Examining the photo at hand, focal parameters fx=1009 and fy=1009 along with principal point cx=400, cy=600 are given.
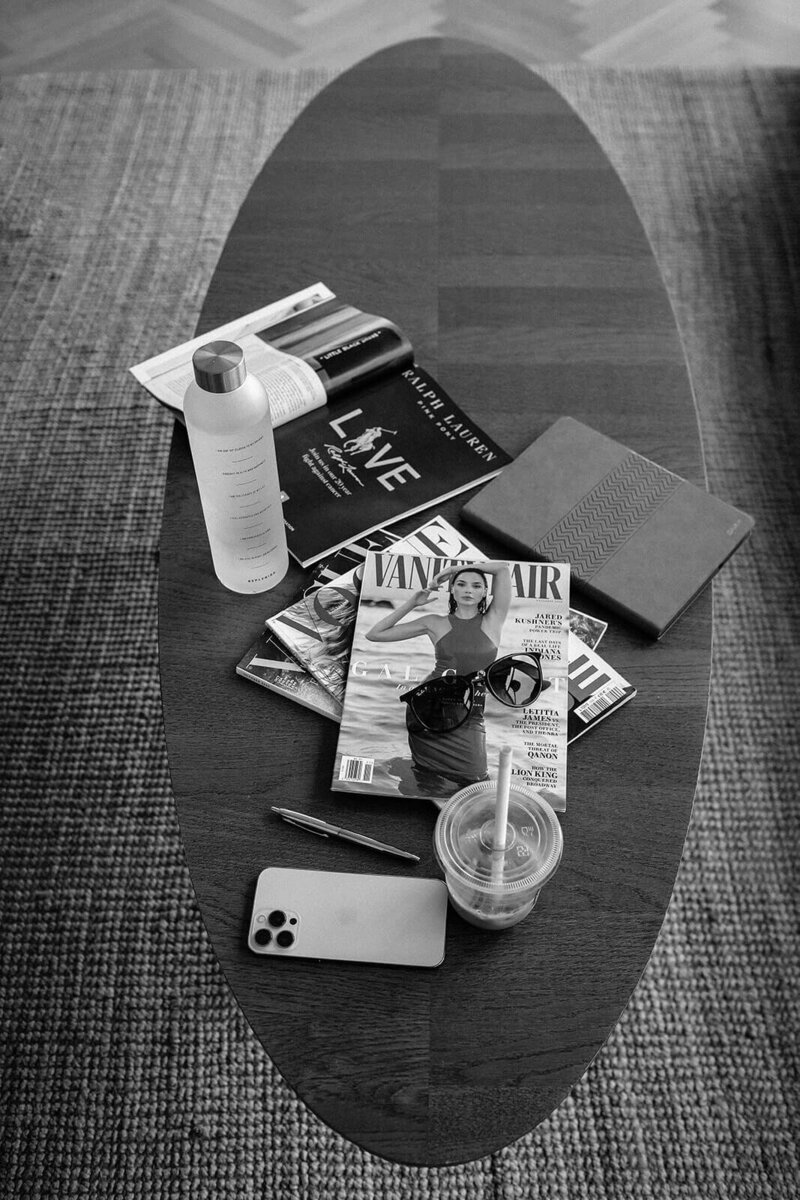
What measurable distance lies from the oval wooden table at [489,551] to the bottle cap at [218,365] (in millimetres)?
223

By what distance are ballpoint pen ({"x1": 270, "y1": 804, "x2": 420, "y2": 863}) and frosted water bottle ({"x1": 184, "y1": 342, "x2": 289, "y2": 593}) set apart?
0.22 meters

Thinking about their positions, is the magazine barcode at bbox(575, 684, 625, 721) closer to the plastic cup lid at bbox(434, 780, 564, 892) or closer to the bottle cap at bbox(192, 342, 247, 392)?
the plastic cup lid at bbox(434, 780, 564, 892)

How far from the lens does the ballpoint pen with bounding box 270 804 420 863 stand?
0.74m

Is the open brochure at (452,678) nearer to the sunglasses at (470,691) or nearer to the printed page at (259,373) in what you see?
the sunglasses at (470,691)

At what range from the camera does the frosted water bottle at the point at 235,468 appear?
28.6 inches

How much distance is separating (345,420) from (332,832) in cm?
45

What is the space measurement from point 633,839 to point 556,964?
112 millimetres

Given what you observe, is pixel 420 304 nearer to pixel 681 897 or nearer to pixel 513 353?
pixel 513 353

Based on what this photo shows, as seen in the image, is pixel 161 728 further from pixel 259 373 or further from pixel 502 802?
pixel 502 802

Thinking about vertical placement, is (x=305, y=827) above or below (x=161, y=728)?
above

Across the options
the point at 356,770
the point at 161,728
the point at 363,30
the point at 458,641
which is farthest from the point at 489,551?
the point at 363,30

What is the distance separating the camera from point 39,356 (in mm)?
1789

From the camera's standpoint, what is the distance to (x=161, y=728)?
135cm

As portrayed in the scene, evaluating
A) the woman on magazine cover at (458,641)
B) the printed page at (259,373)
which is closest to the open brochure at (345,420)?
the printed page at (259,373)
